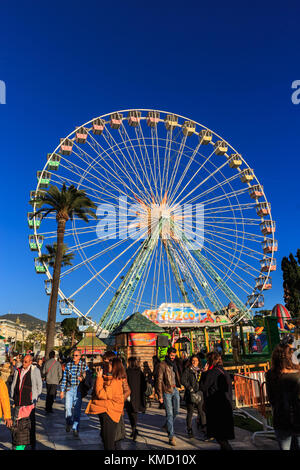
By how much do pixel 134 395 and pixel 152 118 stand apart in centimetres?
2904

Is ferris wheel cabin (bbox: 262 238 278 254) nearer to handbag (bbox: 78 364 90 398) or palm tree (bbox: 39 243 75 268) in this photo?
palm tree (bbox: 39 243 75 268)

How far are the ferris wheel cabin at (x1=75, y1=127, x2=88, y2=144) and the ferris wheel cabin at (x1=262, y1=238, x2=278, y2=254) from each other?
17962mm

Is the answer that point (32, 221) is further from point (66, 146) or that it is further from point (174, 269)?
point (174, 269)

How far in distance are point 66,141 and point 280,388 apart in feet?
95.4

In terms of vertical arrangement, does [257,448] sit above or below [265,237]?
below

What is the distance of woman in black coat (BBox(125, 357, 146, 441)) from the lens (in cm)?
781

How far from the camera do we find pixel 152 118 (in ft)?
111

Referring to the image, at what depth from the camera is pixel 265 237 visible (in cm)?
3578

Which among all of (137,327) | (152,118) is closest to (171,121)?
(152,118)

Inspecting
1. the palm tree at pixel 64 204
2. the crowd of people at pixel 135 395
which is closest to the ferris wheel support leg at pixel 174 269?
the palm tree at pixel 64 204

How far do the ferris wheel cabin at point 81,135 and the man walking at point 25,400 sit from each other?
26575mm

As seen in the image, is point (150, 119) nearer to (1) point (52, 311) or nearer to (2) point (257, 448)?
(1) point (52, 311)

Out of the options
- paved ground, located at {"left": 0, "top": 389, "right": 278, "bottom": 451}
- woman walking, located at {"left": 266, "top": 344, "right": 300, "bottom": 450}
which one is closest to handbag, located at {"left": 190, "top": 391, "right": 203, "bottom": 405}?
paved ground, located at {"left": 0, "top": 389, "right": 278, "bottom": 451}

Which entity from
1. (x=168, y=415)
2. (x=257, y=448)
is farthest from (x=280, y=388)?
(x=168, y=415)
